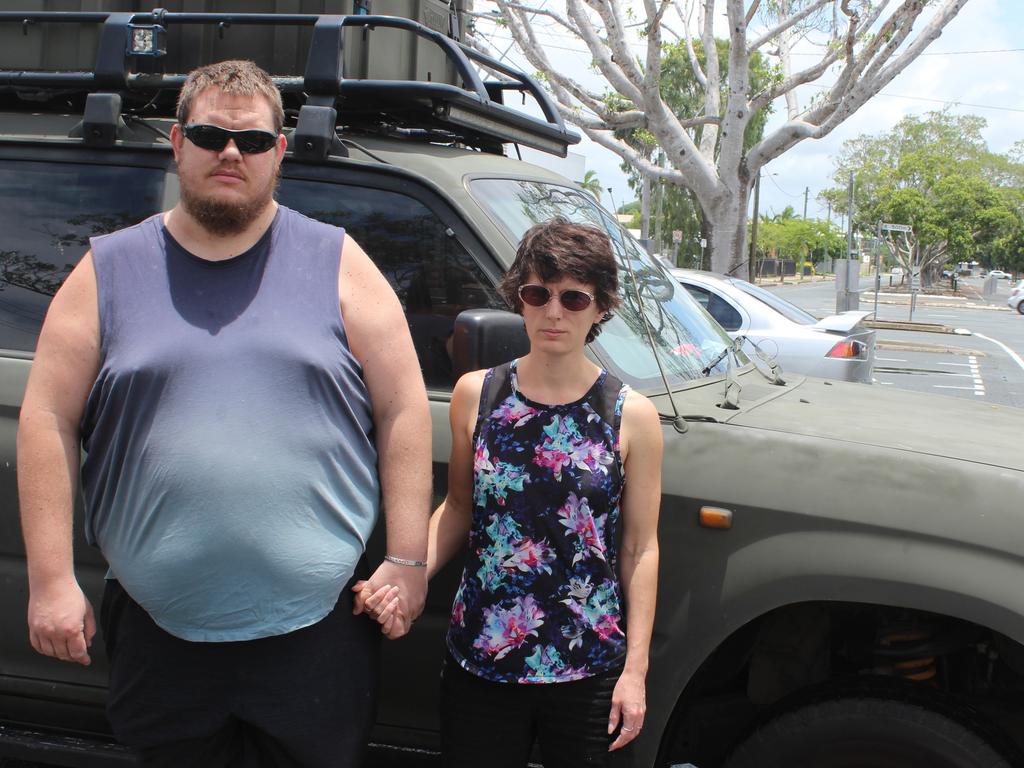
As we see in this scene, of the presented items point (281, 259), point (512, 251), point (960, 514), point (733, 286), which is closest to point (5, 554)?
point (281, 259)

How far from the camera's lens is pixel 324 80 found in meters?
2.80

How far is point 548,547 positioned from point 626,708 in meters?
0.37

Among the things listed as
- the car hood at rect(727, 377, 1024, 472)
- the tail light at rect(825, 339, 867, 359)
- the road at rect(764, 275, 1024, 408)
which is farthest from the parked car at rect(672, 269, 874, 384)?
the car hood at rect(727, 377, 1024, 472)

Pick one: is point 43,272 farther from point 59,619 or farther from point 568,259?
point 568,259

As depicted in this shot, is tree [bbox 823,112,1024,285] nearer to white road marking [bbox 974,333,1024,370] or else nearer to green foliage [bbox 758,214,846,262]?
green foliage [bbox 758,214,846,262]

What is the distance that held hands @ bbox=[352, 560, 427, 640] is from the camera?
7.09 ft

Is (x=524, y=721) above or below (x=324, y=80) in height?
below

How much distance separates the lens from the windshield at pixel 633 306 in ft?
9.21

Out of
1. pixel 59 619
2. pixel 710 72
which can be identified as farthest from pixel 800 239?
pixel 59 619

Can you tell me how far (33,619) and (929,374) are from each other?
654 inches

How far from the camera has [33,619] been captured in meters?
2.06

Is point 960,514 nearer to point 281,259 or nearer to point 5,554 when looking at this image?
point 281,259

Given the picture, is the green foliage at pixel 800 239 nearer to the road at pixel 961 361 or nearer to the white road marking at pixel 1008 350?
the road at pixel 961 361

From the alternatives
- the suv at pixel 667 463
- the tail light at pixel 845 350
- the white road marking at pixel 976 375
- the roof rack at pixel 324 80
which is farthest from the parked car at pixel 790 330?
the white road marking at pixel 976 375
